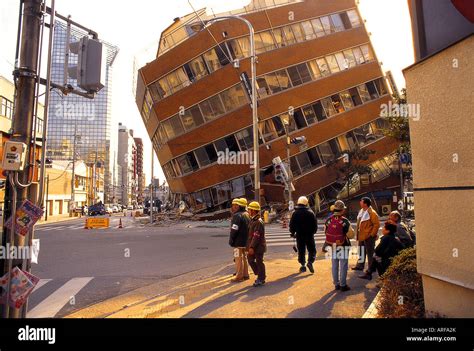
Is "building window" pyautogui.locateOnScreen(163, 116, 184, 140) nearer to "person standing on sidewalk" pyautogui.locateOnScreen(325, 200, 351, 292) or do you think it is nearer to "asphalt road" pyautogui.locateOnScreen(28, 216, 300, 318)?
"asphalt road" pyautogui.locateOnScreen(28, 216, 300, 318)

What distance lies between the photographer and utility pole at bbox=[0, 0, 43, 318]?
402 centimetres

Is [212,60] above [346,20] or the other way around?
the other way around

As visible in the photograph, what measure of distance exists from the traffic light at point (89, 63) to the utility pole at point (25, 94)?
636 mm

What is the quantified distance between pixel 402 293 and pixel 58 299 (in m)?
6.00

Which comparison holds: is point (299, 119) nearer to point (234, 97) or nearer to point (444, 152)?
point (234, 97)

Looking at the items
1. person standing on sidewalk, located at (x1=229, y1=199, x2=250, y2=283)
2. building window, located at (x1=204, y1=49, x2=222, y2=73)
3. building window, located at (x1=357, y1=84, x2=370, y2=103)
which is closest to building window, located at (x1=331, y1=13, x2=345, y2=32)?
building window, located at (x1=357, y1=84, x2=370, y2=103)

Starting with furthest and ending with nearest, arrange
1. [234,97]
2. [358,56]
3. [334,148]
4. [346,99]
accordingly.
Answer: [358,56]
[346,99]
[334,148]
[234,97]

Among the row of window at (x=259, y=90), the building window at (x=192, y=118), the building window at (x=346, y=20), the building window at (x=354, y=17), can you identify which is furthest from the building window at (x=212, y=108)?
the building window at (x=354, y=17)

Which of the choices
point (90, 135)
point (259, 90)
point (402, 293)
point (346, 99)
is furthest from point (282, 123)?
point (90, 135)

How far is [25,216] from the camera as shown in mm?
4004

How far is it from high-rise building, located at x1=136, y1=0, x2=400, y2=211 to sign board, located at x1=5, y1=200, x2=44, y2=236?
23.4m

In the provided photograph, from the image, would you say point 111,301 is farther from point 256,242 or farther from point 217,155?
point 217,155

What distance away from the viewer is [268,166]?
2730cm
